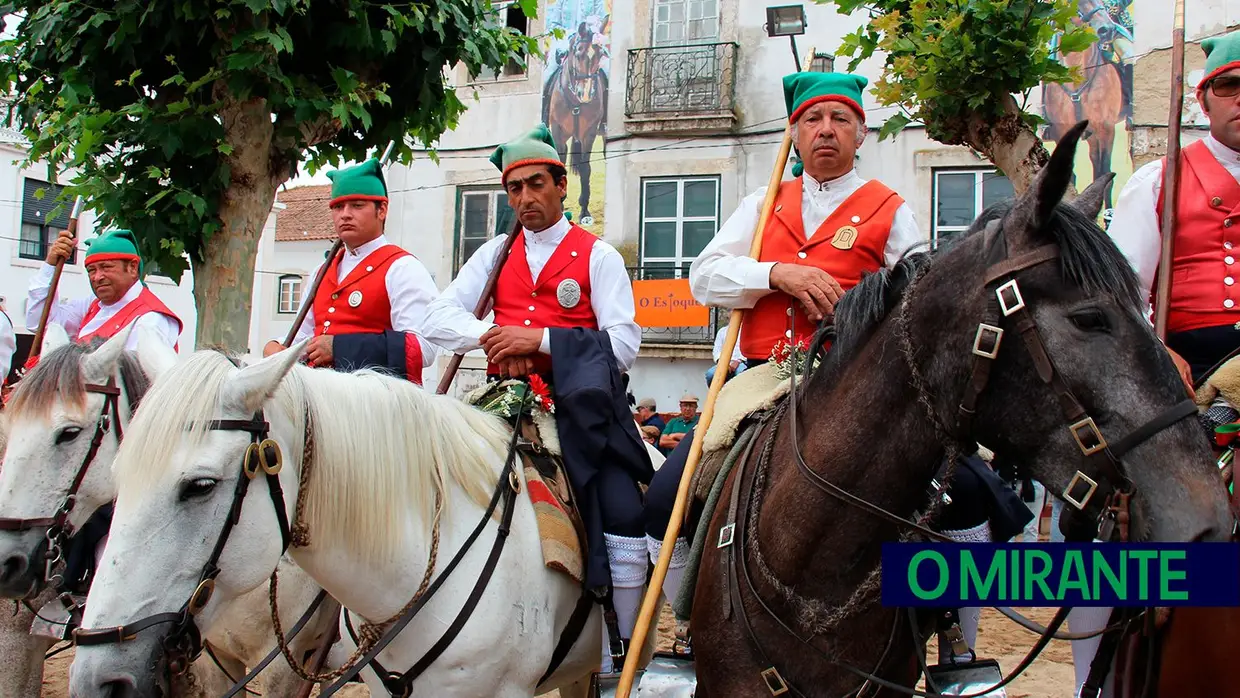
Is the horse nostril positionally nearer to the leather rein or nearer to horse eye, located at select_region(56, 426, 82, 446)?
horse eye, located at select_region(56, 426, 82, 446)

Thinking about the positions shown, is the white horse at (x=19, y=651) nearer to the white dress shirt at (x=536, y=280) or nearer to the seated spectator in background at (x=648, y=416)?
the white dress shirt at (x=536, y=280)

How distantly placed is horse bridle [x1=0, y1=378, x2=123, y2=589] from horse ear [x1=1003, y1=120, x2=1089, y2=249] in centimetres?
375

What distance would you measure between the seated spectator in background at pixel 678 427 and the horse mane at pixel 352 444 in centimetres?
862

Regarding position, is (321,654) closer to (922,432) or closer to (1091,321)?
(922,432)

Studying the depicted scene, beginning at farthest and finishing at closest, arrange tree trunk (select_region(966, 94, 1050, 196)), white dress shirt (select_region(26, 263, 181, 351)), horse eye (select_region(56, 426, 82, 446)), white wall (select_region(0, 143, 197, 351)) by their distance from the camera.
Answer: white wall (select_region(0, 143, 197, 351)) < tree trunk (select_region(966, 94, 1050, 196)) < white dress shirt (select_region(26, 263, 181, 351)) < horse eye (select_region(56, 426, 82, 446))

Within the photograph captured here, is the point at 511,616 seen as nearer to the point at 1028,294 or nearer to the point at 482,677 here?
the point at 482,677

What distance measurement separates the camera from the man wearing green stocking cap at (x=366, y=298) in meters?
4.23

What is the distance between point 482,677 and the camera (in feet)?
9.64

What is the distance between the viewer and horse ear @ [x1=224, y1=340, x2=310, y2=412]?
250 cm

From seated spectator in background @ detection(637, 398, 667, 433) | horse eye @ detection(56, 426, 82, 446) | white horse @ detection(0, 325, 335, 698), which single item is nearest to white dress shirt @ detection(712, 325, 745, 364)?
white horse @ detection(0, 325, 335, 698)

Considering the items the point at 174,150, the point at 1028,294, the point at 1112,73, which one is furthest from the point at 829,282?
the point at 1112,73

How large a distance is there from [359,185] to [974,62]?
4.28 metres

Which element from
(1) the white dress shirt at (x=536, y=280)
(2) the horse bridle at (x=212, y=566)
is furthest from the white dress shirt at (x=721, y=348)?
(2) the horse bridle at (x=212, y=566)

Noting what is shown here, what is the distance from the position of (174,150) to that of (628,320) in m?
3.46
